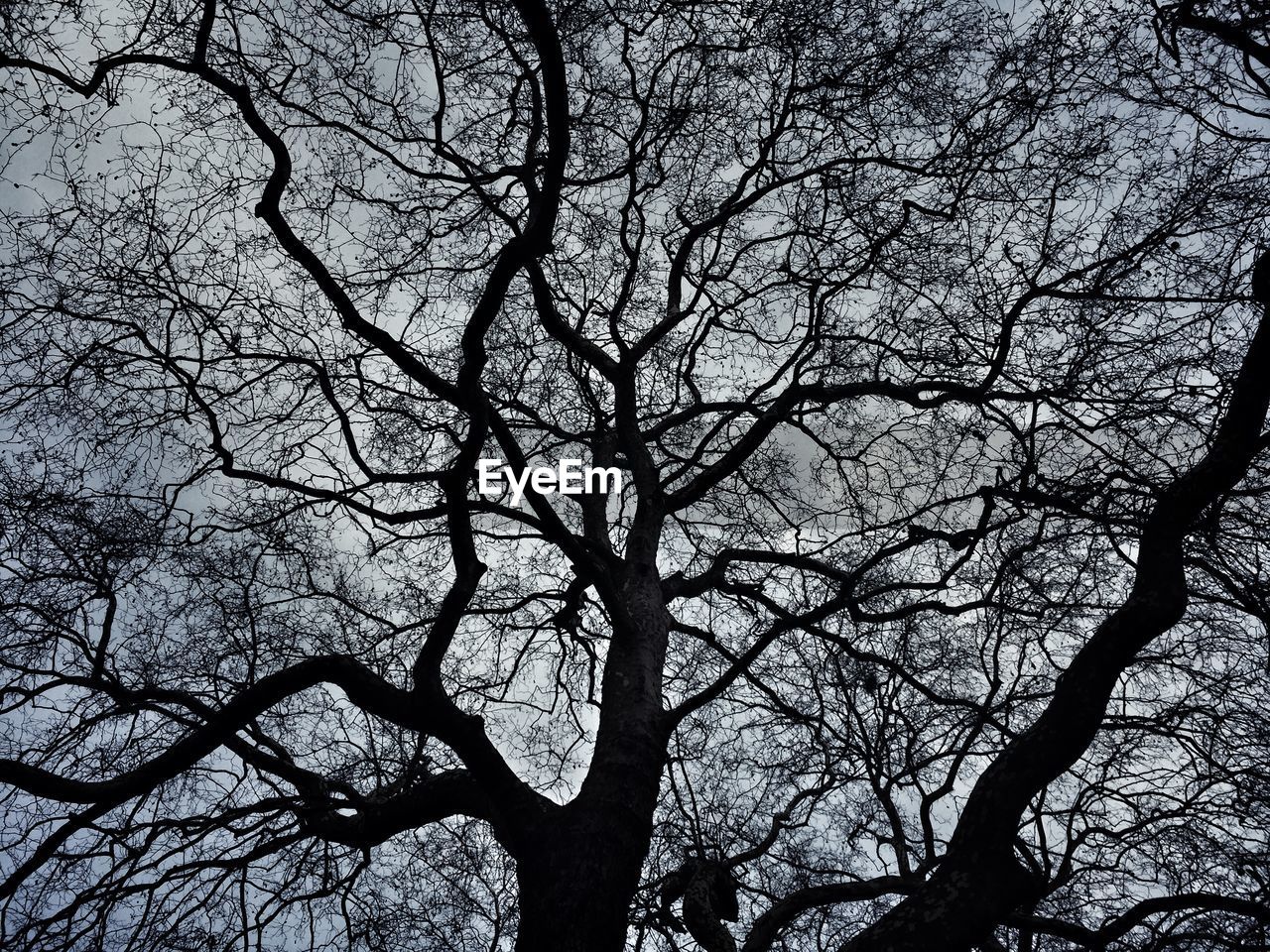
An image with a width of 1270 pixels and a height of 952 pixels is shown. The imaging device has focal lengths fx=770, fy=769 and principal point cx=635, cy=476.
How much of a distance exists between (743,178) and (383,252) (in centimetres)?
284

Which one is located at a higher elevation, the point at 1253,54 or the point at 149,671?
the point at 1253,54

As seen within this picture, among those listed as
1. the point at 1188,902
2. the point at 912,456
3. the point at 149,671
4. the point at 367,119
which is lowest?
the point at 1188,902

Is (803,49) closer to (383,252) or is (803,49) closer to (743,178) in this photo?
(743,178)

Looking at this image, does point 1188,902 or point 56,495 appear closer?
point 1188,902

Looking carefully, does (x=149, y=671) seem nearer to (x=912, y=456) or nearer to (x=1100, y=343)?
(x=912, y=456)

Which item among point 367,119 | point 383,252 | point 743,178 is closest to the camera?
point 367,119

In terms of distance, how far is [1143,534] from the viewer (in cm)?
354

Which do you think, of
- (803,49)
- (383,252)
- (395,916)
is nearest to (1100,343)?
(803,49)

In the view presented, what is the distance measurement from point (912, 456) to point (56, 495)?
609 centimetres

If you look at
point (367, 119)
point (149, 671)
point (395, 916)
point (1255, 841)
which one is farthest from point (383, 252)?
point (1255, 841)

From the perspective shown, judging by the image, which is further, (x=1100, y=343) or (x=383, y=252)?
(x=383, y=252)

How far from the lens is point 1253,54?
364 centimetres

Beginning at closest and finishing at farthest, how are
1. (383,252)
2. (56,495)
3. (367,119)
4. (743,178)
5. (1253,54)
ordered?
(1253,54)
(56,495)
(367,119)
(383,252)
(743,178)

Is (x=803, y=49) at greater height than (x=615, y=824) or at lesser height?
greater
